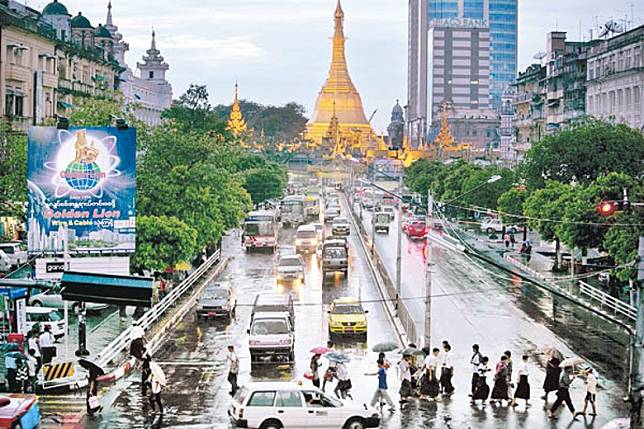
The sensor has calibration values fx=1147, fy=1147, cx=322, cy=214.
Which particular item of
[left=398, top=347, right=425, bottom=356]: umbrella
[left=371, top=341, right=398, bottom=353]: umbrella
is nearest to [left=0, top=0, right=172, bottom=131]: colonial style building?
[left=371, top=341, right=398, bottom=353]: umbrella

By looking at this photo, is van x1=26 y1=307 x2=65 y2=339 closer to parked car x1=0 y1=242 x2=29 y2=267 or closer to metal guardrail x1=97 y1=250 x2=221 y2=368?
metal guardrail x1=97 y1=250 x2=221 y2=368

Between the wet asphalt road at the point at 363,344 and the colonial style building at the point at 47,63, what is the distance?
44.7ft

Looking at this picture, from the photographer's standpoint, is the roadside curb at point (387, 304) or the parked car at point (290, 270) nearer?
the roadside curb at point (387, 304)

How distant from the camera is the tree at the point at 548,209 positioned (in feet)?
189

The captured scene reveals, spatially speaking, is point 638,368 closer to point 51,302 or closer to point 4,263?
point 51,302

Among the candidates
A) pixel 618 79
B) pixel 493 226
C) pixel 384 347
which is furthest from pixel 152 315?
pixel 618 79

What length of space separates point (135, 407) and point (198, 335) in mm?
11638

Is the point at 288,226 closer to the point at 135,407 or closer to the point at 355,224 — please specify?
the point at 355,224

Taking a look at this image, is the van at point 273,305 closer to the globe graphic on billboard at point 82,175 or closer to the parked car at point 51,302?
the globe graphic on billboard at point 82,175

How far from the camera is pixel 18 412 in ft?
75.7

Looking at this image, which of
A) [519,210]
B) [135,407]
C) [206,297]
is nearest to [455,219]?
[519,210]

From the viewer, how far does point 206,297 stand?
42562 millimetres

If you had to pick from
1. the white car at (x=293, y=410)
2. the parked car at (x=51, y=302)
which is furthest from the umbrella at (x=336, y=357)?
the parked car at (x=51, y=302)

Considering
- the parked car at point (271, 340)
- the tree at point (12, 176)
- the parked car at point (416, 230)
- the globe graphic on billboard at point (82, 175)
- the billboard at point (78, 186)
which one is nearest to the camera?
the parked car at point (271, 340)
